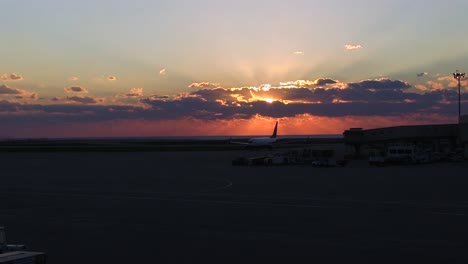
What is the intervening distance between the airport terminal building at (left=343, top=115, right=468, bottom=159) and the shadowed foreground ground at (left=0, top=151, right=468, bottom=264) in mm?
34271

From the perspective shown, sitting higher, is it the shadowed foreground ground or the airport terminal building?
the airport terminal building

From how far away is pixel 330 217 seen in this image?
2023 cm

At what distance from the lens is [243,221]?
19.5 metres

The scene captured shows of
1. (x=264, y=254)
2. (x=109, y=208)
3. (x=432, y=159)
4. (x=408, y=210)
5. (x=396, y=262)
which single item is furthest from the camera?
(x=432, y=159)

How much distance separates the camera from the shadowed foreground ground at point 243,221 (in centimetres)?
1387

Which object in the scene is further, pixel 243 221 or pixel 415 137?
pixel 415 137

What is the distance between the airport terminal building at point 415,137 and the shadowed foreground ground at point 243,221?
112 ft

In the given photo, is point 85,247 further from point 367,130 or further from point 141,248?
point 367,130

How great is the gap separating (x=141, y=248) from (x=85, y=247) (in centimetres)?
157

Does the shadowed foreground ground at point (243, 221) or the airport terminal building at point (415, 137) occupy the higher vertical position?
the airport terminal building at point (415, 137)

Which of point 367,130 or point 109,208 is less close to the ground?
point 367,130

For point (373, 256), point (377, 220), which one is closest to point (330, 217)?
point (377, 220)

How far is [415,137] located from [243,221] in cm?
5403

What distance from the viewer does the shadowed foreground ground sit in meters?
13.9
